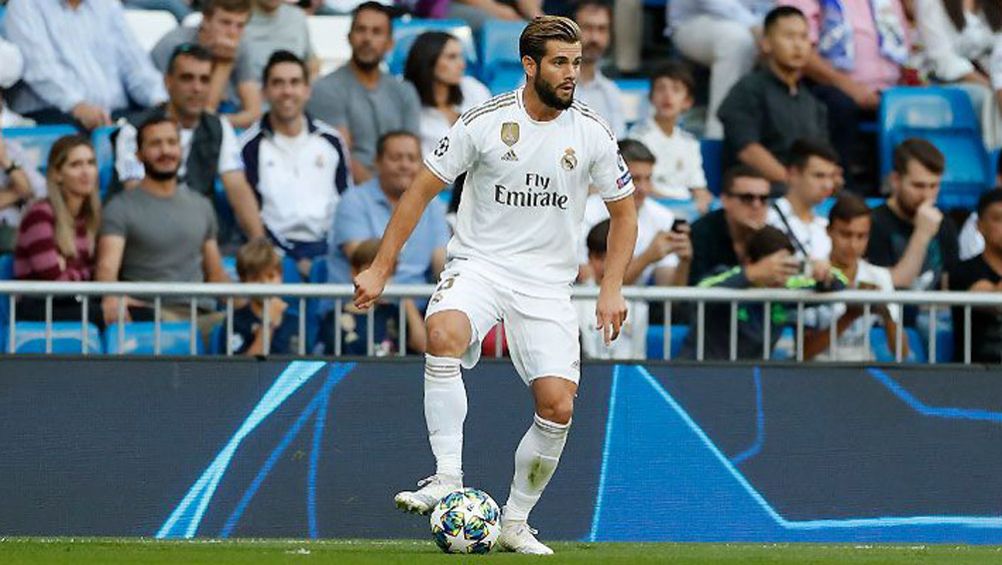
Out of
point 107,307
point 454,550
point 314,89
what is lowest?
point 454,550

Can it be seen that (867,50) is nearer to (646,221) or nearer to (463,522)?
(646,221)

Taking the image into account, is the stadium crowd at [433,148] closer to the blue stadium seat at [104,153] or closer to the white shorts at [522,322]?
the blue stadium seat at [104,153]

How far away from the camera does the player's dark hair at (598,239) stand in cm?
1158

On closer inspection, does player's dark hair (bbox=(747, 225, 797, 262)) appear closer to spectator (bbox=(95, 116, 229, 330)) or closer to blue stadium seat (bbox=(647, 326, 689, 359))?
blue stadium seat (bbox=(647, 326, 689, 359))

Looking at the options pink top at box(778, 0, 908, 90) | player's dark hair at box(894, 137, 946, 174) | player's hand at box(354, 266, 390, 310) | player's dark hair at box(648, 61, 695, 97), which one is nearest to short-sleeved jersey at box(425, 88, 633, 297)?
player's hand at box(354, 266, 390, 310)

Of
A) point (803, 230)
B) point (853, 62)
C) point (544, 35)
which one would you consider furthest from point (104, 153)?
point (853, 62)

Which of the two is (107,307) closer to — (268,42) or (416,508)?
(416,508)

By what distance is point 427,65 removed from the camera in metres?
14.0

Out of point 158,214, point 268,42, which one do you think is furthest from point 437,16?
point 158,214

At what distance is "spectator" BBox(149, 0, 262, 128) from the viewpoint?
13852 millimetres

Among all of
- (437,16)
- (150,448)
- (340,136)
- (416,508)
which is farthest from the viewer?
(437,16)

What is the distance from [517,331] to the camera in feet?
28.8

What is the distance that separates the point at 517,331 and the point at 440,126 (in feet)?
17.6

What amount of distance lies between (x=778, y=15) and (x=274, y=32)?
138 inches
